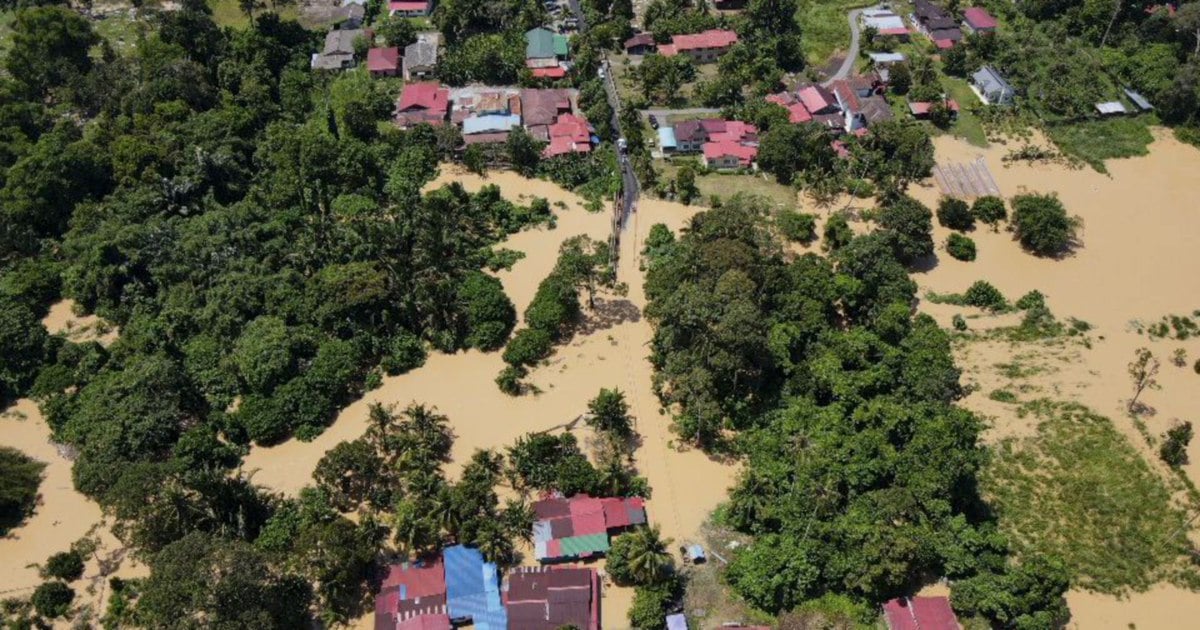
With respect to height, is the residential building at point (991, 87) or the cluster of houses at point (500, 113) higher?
the residential building at point (991, 87)

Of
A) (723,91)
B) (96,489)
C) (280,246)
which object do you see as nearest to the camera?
(96,489)

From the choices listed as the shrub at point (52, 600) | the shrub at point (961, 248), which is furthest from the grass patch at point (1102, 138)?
the shrub at point (52, 600)

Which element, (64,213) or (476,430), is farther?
(64,213)

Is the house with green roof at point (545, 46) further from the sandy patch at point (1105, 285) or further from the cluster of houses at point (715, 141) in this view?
the sandy patch at point (1105, 285)

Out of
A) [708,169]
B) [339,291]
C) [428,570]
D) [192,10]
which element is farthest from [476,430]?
[192,10]

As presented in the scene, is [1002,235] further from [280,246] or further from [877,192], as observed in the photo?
[280,246]

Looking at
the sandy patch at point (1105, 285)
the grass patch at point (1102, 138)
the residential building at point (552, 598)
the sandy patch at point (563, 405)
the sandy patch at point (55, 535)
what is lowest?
the sandy patch at point (55, 535)

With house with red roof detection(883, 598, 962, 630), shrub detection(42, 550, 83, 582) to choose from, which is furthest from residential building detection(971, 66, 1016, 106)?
shrub detection(42, 550, 83, 582)
